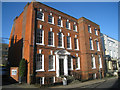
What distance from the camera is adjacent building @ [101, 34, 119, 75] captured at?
82.5 ft

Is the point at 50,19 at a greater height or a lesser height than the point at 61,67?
greater

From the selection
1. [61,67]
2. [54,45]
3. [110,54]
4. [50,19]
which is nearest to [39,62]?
[54,45]

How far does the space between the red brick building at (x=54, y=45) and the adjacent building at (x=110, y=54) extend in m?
4.81

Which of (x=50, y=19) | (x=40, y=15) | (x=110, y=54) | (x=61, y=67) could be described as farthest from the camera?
(x=110, y=54)

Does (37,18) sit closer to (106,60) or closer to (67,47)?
(67,47)

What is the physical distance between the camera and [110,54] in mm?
28500

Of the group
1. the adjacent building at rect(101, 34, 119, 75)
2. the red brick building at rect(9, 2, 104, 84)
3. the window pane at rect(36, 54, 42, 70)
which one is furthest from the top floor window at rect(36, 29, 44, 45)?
the adjacent building at rect(101, 34, 119, 75)

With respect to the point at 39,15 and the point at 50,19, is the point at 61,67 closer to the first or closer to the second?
the point at 50,19

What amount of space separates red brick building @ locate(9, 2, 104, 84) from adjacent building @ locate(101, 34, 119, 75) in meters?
4.81

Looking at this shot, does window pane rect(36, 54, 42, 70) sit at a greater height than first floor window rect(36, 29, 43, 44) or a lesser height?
lesser

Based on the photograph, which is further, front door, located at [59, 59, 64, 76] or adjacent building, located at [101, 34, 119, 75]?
adjacent building, located at [101, 34, 119, 75]

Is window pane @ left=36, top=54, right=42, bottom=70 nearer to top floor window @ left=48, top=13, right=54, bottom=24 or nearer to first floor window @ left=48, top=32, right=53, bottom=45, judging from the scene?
first floor window @ left=48, top=32, right=53, bottom=45

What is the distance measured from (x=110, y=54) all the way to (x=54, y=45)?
20.3 m

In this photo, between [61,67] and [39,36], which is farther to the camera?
[61,67]
